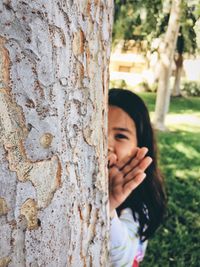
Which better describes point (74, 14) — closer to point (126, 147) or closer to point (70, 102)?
point (70, 102)

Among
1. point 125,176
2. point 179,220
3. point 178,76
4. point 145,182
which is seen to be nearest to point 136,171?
point 125,176

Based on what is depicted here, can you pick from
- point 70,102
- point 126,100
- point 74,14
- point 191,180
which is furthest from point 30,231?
point 191,180

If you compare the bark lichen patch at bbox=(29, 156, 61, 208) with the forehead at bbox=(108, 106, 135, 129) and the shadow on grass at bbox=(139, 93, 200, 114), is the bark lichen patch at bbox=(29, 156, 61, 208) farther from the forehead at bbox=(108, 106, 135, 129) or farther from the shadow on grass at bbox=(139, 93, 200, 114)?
the shadow on grass at bbox=(139, 93, 200, 114)

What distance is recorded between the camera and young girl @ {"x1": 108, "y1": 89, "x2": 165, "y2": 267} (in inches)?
65.0

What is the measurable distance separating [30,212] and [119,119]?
4.25 feet

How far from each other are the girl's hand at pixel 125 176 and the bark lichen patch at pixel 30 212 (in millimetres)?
660

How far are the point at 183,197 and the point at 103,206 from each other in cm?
385

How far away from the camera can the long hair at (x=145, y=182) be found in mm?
2174

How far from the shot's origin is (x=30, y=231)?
88cm

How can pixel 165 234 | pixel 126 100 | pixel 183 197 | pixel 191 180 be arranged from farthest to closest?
pixel 191 180 → pixel 183 197 → pixel 165 234 → pixel 126 100

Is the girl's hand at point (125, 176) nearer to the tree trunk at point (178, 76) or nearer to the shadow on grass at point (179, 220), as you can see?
the shadow on grass at point (179, 220)

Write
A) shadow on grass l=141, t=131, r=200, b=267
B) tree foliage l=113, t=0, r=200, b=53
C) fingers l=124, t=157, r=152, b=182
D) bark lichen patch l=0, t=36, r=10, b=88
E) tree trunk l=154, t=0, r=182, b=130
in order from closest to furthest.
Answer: bark lichen patch l=0, t=36, r=10, b=88
fingers l=124, t=157, r=152, b=182
shadow on grass l=141, t=131, r=200, b=267
tree foliage l=113, t=0, r=200, b=53
tree trunk l=154, t=0, r=182, b=130

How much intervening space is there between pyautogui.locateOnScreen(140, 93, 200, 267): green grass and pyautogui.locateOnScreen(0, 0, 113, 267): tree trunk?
8.74 ft

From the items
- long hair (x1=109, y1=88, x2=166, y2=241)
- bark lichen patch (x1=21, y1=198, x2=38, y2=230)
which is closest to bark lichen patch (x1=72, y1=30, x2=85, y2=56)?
bark lichen patch (x1=21, y1=198, x2=38, y2=230)
